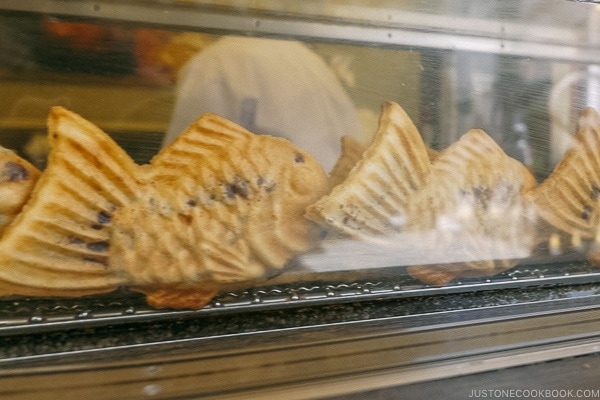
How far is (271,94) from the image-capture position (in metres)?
1.00

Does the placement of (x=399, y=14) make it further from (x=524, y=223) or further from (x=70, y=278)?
(x=70, y=278)

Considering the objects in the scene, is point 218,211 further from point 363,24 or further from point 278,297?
point 363,24

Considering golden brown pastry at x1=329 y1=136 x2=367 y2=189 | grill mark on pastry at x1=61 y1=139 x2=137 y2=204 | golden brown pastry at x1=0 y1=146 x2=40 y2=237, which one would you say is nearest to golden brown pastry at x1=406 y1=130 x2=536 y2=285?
golden brown pastry at x1=329 y1=136 x2=367 y2=189

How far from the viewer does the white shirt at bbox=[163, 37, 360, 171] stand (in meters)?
0.94

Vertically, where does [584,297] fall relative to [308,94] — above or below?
below

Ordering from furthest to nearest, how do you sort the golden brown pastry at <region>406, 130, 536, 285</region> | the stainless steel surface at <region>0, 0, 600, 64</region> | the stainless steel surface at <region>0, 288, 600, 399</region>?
1. the golden brown pastry at <region>406, 130, 536, 285</region>
2. the stainless steel surface at <region>0, 0, 600, 64</region>
3. the stainless steel surface at <region>0, 288, 600, 399</region>

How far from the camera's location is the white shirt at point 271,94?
3.10 ft

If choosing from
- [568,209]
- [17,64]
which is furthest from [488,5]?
[17,64]

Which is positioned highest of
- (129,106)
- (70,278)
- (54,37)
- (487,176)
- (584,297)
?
(54,37)

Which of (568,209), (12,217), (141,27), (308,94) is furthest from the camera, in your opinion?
(568,209)

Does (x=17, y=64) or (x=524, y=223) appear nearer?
(x=17, y=64)

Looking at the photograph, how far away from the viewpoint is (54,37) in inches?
33.8

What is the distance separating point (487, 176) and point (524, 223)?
0.45 feet

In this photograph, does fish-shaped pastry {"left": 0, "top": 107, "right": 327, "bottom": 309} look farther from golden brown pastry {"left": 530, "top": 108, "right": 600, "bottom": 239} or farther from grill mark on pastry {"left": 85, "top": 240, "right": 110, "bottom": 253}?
golden brown pastry {"left": 530, "top": 108, "right": 600, "bottom": 239}
